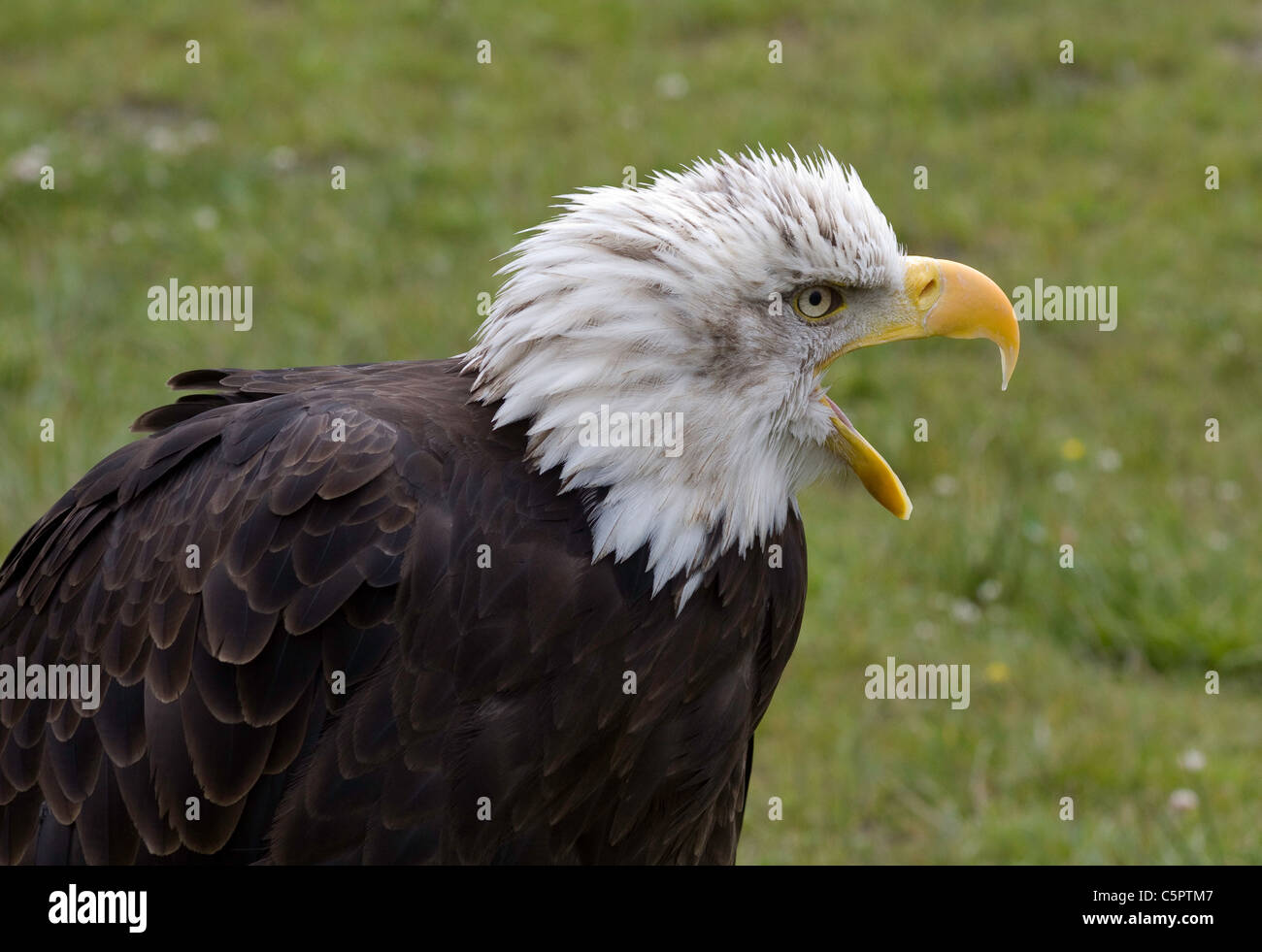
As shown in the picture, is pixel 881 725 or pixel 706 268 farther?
pixel 881 725

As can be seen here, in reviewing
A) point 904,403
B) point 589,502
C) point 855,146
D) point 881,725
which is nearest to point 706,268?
point 589,502

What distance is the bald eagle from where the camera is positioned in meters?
3.45

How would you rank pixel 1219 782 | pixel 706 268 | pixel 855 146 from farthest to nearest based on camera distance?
1. pixel 855 146
2. pixel 1219 782
3. pixel 706 268

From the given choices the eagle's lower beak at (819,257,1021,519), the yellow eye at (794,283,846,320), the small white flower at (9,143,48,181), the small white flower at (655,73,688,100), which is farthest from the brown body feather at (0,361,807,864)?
the small white flower at (655,73,688,100)

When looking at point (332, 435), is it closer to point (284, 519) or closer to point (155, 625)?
point (284, 519)

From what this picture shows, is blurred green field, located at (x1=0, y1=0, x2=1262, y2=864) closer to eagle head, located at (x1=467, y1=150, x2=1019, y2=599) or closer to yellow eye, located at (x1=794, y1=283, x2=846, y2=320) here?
eagle head, located at (x1=467, y1=150, x2=1019, y2=599)

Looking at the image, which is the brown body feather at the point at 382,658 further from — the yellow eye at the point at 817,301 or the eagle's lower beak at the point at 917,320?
the yellow eye at the point at 817,301

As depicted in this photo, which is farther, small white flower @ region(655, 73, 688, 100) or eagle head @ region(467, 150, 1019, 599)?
small white flower @ region(655, 73, 688, 100)

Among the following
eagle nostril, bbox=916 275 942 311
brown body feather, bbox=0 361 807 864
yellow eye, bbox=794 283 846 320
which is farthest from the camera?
eagle nostril, bbox=916 275 942 311

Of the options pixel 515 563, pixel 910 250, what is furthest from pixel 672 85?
pixel 515 563

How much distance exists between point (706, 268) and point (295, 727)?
131 centimetres

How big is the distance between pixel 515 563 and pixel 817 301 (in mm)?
888

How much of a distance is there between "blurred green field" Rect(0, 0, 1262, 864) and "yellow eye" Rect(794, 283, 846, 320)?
217 cm

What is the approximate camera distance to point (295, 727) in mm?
3527
